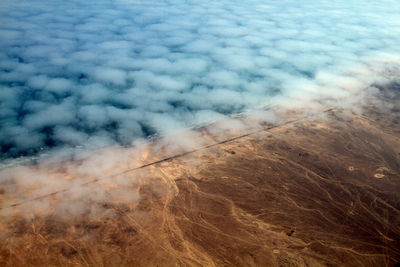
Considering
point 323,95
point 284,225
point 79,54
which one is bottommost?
point 284,225

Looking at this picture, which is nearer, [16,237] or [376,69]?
[16,237]

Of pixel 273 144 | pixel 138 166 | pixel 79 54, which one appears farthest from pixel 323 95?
pixel 79 54

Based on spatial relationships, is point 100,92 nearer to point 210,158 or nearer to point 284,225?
point 210,158

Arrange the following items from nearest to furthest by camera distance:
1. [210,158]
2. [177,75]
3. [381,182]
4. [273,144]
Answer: [381,182] < [210,158] < [273,144] < [177,75]

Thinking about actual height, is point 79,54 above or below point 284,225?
above

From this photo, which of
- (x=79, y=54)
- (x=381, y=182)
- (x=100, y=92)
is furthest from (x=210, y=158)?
(x=79, y=54)

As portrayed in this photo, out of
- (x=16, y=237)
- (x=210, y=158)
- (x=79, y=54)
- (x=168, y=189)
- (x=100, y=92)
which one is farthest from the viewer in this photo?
(x=79, y=54)
